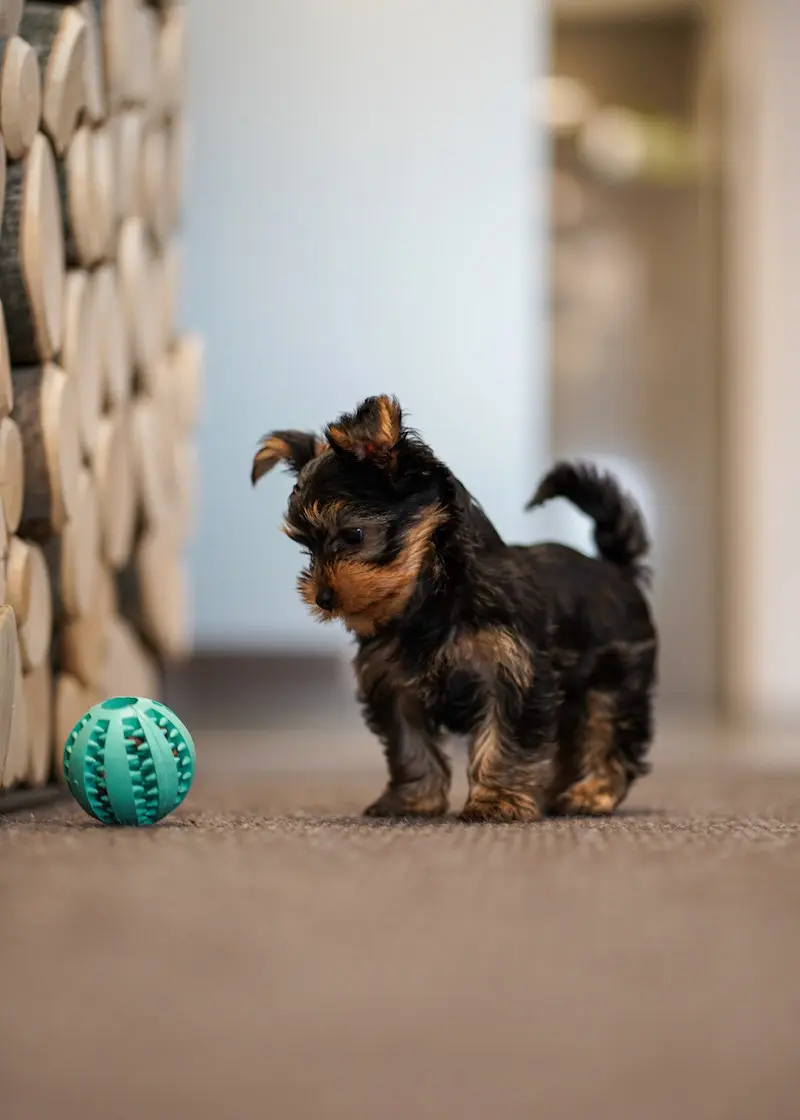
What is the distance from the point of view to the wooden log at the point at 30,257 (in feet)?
7.36

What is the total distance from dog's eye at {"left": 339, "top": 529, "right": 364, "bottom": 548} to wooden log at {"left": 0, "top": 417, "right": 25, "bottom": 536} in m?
0.54

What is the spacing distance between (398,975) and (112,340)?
2.02 meters

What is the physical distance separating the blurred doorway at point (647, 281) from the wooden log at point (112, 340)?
537cm

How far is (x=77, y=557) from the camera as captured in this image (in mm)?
2590

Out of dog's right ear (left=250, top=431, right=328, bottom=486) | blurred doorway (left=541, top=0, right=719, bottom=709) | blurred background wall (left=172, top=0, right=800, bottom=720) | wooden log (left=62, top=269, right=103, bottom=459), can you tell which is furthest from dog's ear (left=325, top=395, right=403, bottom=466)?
blurred doorway (left=541, top=0, right=719, bottom=709)

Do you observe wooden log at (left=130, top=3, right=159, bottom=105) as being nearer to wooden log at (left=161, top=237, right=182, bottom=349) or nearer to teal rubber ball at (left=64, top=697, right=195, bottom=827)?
wooden log at (left=161, top=237, right=182, bottom=349)

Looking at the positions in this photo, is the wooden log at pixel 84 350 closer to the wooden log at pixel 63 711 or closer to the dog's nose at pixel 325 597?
the wooden log at pixel 63 711

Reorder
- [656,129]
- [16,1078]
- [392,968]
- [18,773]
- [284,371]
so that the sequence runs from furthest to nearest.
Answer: [656,129] < [284,371] < [18,773] < [392,968] < [16,1078]

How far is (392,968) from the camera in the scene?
1106 millimetres

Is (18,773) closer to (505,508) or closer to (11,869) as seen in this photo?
(11,869)

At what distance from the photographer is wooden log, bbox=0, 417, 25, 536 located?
218 centimetres

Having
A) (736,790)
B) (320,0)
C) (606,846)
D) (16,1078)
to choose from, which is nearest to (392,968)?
(16,1078)

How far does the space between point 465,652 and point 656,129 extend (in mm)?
6671

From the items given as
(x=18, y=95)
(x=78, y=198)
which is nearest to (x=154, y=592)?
(x=78, y=198)
